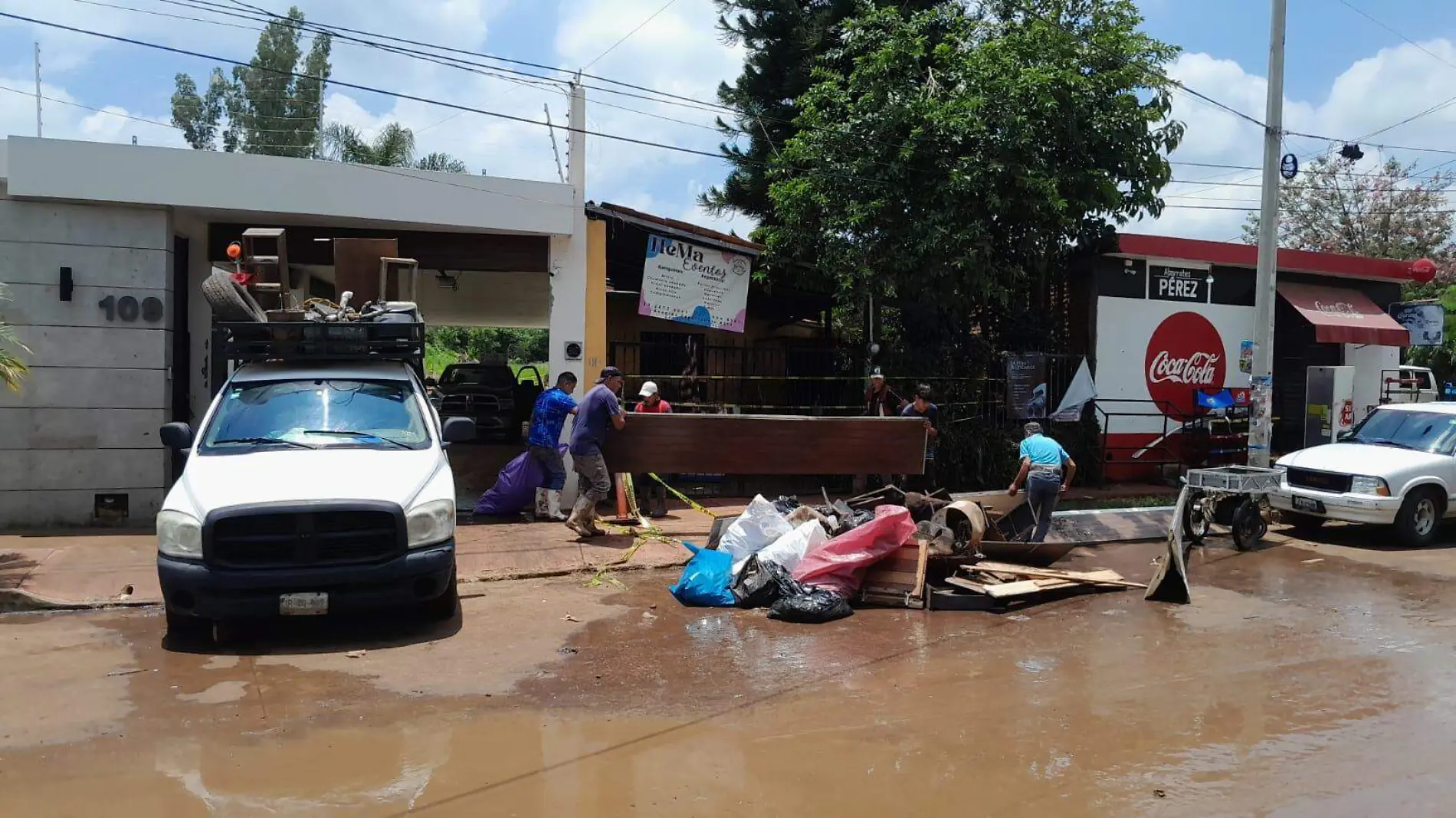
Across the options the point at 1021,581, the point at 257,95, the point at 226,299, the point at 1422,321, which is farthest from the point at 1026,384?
the point at 257,95

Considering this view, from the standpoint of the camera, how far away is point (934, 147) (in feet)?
41.2

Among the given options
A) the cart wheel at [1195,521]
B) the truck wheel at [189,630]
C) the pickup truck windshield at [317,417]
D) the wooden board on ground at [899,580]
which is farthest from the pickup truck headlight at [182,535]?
the cart wheel at [1195,521]

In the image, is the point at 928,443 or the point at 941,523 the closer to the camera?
the point at 941,523

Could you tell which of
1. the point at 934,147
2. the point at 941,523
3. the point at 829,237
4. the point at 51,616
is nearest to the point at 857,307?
the point at 829,237

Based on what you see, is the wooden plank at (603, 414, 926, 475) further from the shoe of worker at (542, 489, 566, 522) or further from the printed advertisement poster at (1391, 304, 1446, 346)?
the printed advertisement poster at (1391, 304, 1446, 346)

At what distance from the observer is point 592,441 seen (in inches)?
390

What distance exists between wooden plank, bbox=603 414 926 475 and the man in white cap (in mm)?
1682

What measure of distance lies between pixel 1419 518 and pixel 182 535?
13104mm

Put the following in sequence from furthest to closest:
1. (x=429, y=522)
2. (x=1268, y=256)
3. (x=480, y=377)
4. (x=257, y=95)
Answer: (x=257, y=95) < (x=480, y=377) < (x=1268, y=256) < (x=429, y=522)

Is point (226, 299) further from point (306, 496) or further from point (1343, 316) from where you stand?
point (1343, 316)

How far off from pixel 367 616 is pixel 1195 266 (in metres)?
16.2

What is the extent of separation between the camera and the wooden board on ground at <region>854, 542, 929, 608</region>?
8.16 m

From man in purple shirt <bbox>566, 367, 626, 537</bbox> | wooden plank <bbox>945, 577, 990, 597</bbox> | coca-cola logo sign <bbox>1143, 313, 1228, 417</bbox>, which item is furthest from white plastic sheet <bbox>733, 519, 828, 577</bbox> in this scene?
coca-cola logo sign <bbox>1143, 313, 1228, 417</bbox>

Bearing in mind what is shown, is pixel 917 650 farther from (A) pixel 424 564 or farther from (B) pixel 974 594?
(A) pixel 424 564
